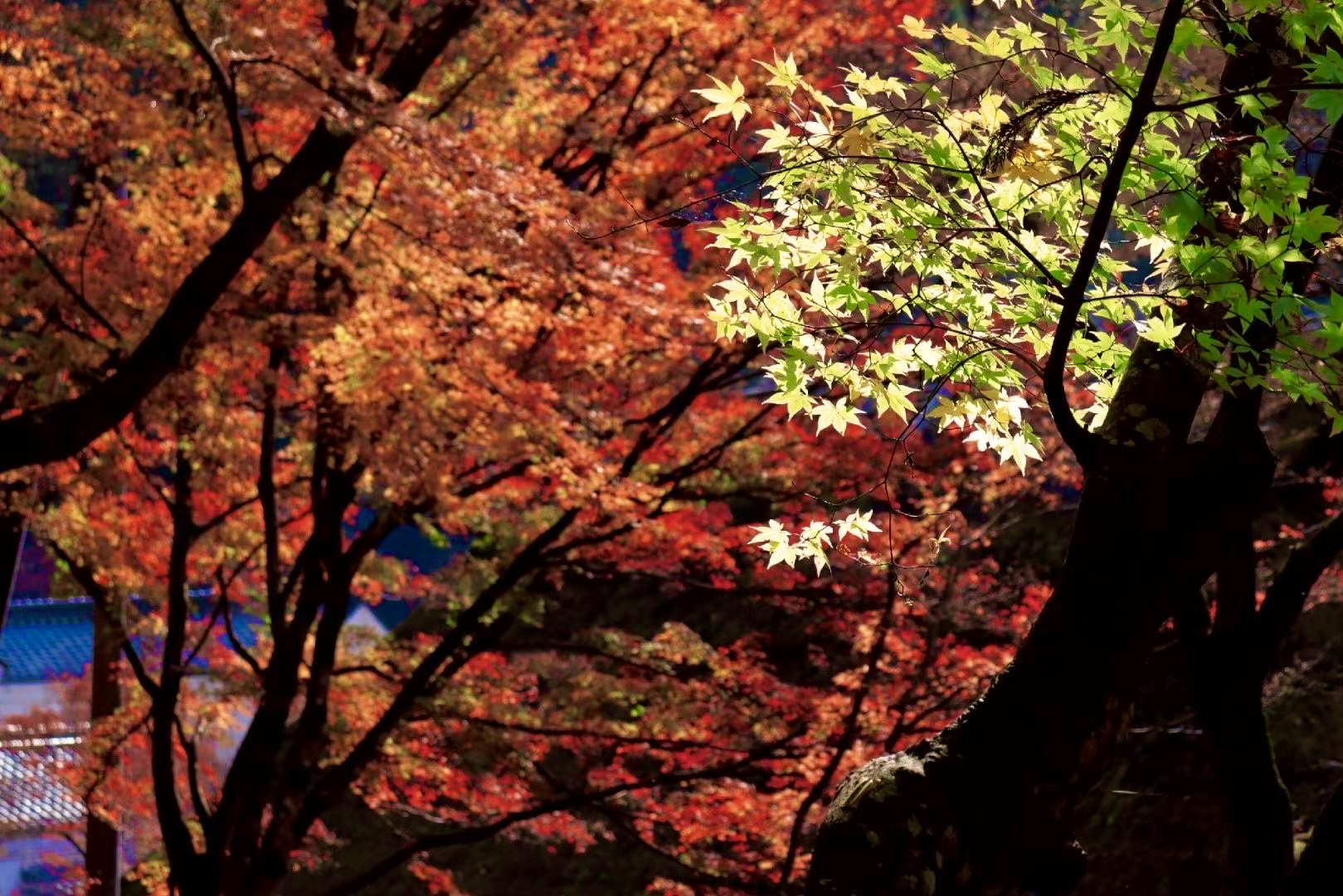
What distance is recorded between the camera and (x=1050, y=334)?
458 cm

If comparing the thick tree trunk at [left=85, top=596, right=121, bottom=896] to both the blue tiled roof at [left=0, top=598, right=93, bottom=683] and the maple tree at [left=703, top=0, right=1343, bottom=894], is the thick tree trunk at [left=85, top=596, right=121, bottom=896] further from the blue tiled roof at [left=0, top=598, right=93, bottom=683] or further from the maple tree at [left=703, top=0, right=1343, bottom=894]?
the blue tiled roof at [left=0, top=598, right=93, bottom=683]

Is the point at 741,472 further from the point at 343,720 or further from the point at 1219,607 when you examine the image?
the point at 1219,607

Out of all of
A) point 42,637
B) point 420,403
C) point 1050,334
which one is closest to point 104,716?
point 420,403

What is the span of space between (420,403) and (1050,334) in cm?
554

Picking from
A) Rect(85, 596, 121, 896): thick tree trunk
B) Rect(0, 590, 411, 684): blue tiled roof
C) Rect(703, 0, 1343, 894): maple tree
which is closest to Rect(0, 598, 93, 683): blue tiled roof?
Rect(0, 590, 411, 684): blue tiled roof

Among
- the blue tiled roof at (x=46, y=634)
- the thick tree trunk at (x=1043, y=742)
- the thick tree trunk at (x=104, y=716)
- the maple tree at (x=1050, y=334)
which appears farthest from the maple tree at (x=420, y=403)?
the blue tiled roof at (x=46, y=634)

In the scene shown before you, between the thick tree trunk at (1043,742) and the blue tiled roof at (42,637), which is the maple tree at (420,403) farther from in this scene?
the blue tiled roof at (42,637)

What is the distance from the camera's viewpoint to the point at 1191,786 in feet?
43.1

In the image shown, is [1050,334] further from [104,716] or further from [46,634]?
[46,634]

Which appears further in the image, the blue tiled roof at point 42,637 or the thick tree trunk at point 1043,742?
the blue tiled roof at point 42,637

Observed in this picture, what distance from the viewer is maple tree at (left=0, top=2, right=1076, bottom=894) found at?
822 cm

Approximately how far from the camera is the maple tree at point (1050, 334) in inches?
142

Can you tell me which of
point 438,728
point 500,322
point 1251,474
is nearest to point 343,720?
point 438,728

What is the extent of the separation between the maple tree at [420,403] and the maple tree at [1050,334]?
3.64 m
